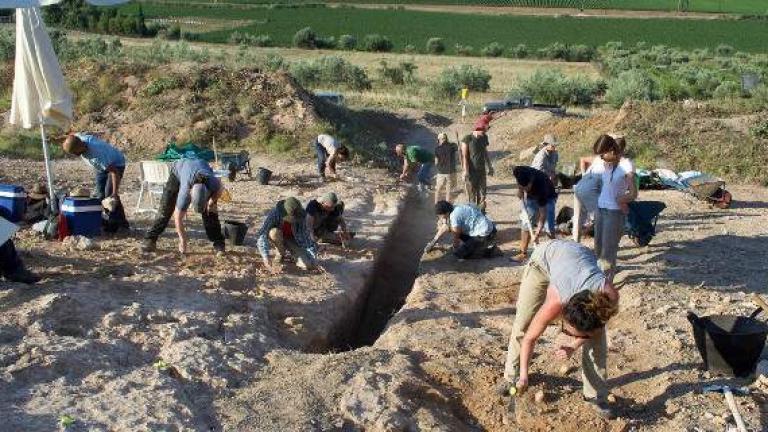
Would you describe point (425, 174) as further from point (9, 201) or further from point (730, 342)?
point (730, 342)

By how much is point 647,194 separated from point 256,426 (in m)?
11.6

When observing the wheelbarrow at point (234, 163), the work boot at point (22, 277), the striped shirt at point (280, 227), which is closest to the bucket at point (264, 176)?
the wheelbarrow at point (234, 163)

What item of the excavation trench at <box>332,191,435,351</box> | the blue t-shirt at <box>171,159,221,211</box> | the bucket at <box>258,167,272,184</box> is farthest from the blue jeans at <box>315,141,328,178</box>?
the blue t-shirt at <box>171,159,221,211</box>

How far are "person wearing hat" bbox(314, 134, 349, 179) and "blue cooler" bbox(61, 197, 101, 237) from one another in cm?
584

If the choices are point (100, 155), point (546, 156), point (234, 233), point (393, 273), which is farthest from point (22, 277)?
→ point (546, 156)

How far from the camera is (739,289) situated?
947 cm

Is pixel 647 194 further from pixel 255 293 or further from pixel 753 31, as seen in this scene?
pixel 753 31

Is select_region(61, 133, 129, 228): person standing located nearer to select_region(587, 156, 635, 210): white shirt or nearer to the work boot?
the work boot

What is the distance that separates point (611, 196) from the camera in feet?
27.9

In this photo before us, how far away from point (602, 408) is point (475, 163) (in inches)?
242

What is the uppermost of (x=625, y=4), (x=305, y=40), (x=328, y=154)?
(x=625, y=4)

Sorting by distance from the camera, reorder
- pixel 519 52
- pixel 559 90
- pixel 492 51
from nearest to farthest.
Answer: pixel 559 90 < pixel 519 52 < pixel 492 51

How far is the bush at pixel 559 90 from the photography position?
3091 cm

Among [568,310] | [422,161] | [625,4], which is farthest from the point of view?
[625,4]
